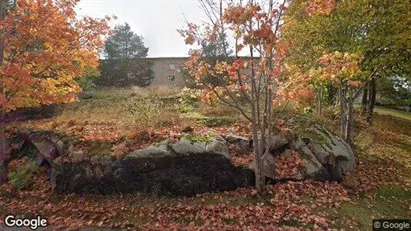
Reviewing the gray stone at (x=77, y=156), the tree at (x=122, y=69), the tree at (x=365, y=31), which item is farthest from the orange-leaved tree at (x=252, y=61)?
the tree at (x=122, y=69)

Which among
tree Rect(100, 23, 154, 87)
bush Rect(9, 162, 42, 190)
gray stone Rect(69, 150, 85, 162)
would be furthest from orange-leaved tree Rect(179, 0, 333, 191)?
tree Rect(100, 23, 154, 87)

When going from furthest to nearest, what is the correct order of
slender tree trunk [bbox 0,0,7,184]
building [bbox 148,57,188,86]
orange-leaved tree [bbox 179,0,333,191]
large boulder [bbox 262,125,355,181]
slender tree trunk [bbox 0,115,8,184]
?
building [bbox 148,57,188,86] → slender tree trunk [bbox 0,115,8,184] → slender tree trunk [bbox 0,0,7,184] → large boulder [bbox 262,125,355,181] → orange-leaved tree [bbox 179,0,333,191]

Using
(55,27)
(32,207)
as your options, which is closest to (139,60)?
(55,27)

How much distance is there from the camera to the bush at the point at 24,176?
7.48m

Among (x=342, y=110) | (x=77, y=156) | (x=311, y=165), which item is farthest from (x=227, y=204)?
(x=342, y=110)

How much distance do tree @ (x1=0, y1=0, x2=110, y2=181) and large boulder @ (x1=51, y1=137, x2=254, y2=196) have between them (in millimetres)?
3000

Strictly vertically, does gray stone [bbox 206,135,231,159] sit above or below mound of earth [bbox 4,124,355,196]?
above

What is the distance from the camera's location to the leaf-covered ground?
5285 millimetres

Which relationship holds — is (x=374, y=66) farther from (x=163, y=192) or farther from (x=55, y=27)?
(x=55, y=27)

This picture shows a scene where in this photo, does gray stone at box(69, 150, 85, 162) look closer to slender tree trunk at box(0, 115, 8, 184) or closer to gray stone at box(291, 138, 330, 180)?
slender tree trunk at box(0, 115, 8, 184)

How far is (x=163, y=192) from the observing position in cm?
639

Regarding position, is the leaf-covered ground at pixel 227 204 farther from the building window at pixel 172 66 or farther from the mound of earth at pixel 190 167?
the building window at pixel 172 66

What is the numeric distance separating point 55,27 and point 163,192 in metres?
5.51

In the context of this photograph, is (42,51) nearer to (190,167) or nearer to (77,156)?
(77,156)
